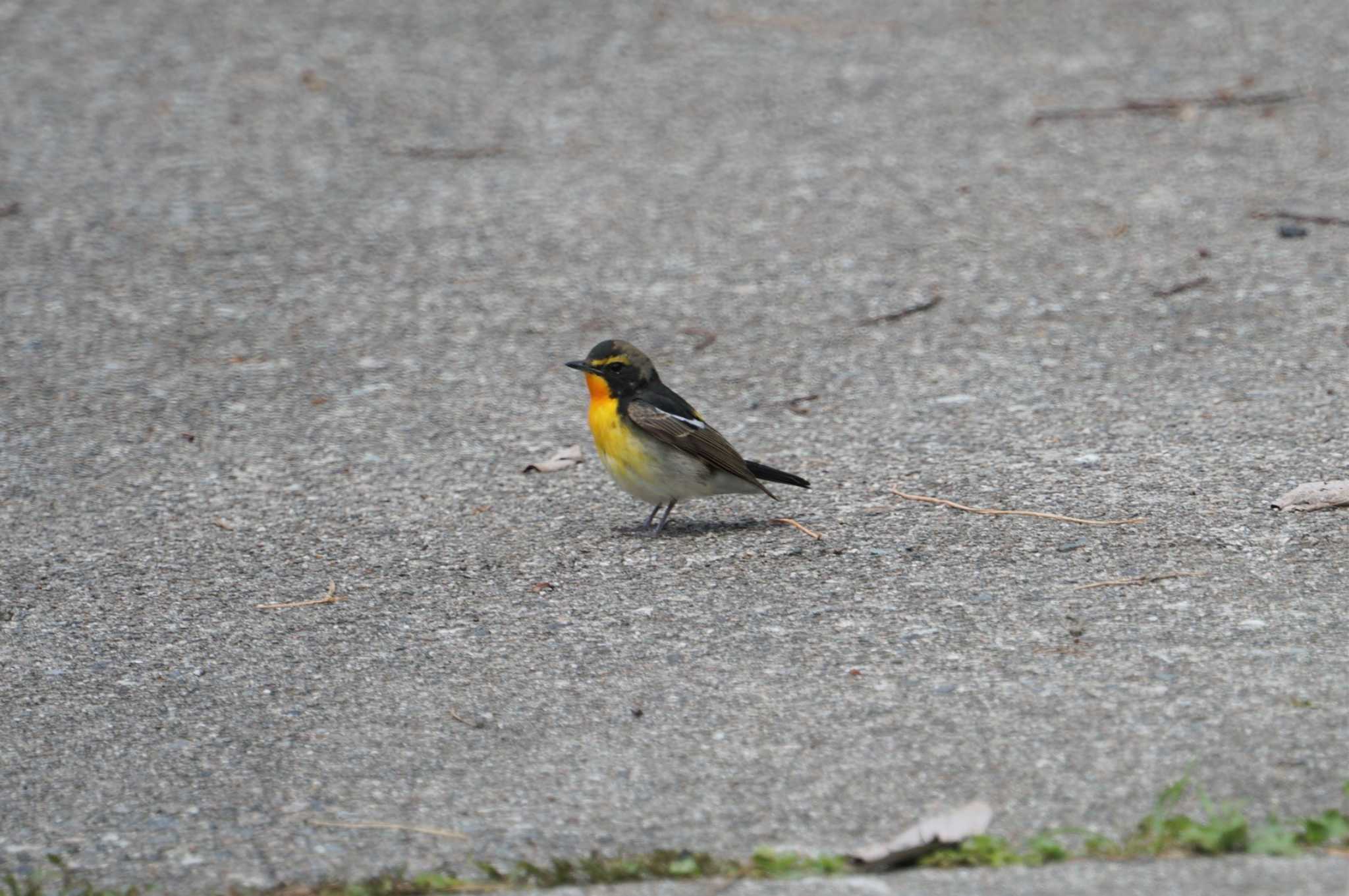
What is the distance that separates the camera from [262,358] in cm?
759

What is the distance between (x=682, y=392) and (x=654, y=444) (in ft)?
4.88

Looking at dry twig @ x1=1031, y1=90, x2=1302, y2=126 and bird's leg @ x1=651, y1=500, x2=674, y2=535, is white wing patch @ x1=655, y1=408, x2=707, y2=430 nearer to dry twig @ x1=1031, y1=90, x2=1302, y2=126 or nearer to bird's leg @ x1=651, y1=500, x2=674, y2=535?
bird's leg @ x1=651, y1=500, x2=674, y2=535

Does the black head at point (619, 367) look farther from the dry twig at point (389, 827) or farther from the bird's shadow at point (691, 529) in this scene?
the dry twig at point (389, 827)

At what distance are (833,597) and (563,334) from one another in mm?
3263

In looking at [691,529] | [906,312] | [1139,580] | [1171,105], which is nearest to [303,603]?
[691,529]

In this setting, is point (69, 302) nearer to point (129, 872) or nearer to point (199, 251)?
point (199, 251)

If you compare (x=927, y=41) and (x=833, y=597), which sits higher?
(x=927, y=41)

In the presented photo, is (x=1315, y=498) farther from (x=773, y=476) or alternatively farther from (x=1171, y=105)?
(x=1171, y=105)

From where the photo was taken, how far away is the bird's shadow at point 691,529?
5.70m

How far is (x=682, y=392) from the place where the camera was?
712cm

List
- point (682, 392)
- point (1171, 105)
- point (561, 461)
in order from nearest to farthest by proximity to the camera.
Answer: point (561, 461) < point (682, 392) < point (1171, 105)

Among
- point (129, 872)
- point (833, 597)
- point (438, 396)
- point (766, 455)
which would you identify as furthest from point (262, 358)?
point (129, 872)

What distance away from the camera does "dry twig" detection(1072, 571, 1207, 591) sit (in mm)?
4777

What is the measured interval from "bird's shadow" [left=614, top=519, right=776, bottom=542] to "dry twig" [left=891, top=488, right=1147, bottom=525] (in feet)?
1.82
